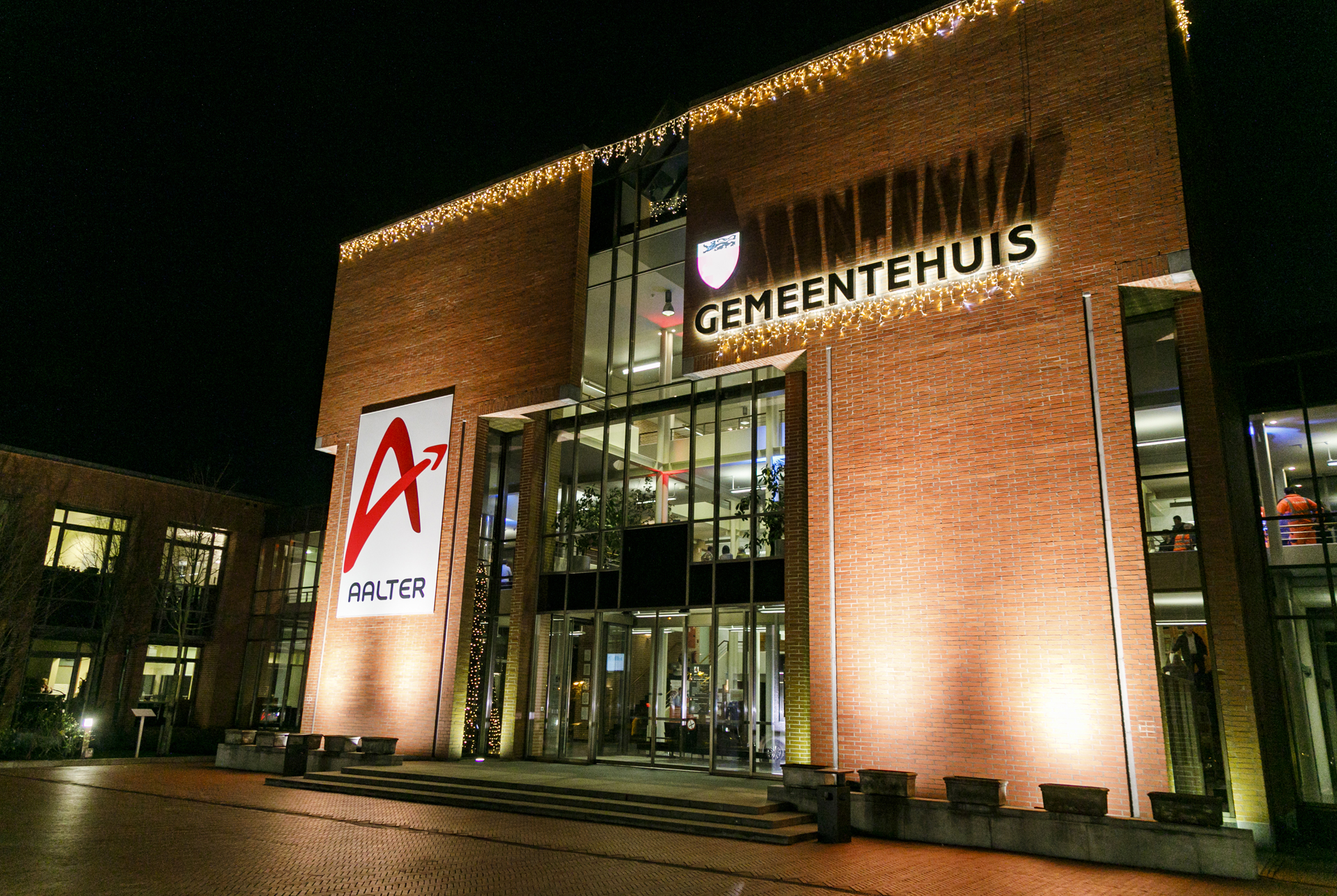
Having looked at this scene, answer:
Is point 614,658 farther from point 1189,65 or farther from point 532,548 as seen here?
point 1189,65

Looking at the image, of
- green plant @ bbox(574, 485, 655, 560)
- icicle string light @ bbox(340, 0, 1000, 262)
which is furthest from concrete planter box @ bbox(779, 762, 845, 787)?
icicle string light @ bbox(340, 0, 1000, 262)

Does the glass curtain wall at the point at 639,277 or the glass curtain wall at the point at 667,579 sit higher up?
the glass curtain wall at the point at 639,277

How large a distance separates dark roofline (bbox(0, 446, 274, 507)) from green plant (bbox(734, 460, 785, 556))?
1845 cm

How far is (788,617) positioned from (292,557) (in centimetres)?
2113

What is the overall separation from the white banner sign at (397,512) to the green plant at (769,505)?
23.5 ft

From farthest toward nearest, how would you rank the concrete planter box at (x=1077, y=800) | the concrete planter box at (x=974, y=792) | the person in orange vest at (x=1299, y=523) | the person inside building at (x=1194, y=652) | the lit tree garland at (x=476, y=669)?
the lit tree garland at (x=476, y=669) → the person in orange vest at (x=1299, y=523) → the person inside building at (x=1194, y=652) → the concrete planter box at (x=974, y=792) → the concrete planter box at (x=1077, y=800)

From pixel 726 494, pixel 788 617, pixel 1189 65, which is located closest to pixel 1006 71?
pixel 1189 65

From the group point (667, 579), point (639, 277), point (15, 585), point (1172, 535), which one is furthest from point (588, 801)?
point (15, 585)

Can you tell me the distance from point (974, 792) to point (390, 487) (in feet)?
46.6

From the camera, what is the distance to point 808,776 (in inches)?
461

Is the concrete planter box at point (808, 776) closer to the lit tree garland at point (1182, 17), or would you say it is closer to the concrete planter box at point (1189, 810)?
the concrete planter box at point (1189, 810)

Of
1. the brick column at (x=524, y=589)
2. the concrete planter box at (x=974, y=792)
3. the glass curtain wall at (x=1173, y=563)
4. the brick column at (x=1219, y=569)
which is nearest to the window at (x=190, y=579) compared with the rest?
the brick column at (x=524, y=589)

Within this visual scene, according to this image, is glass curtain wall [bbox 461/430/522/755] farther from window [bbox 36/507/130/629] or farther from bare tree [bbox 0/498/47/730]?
window [bbox 36/507/130/629]

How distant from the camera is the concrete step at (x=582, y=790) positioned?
1140 cm
